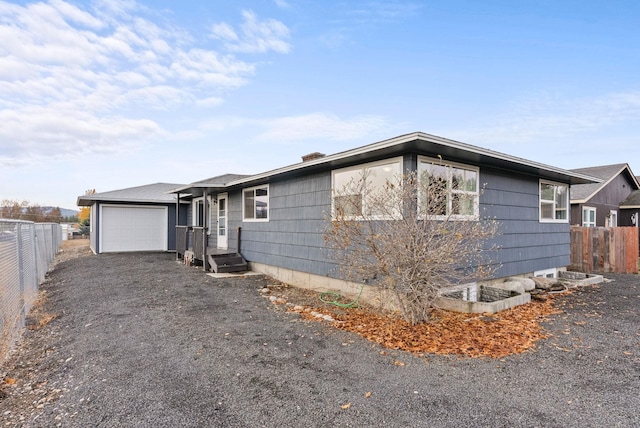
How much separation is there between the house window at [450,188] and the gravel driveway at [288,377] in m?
2.12

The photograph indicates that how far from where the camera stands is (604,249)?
1064 cm

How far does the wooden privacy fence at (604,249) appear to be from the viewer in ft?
33.6

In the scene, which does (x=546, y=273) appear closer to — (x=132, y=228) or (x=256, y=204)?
(x=256, y=204)

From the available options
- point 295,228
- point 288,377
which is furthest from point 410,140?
point 295,228

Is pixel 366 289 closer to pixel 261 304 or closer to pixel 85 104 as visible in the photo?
pixel 261 304

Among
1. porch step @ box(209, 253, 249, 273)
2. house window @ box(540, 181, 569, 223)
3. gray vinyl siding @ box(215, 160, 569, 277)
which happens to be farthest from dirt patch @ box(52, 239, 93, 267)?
house window @ box(540, 181, 569, 223)

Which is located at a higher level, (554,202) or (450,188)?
(450,188)

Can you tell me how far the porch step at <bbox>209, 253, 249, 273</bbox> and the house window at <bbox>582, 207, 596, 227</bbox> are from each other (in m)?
14.6

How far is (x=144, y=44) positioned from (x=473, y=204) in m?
9.24

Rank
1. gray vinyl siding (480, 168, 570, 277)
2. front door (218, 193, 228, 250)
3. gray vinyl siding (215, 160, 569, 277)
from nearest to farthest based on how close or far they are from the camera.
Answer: gray vinyl siding (480, 168, 570, 277) → gray vinyl siding (215, 160, 569, 277) → front door (218, 193, 228, 250)

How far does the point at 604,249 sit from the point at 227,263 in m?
12.0

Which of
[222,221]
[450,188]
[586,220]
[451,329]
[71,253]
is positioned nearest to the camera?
[451,329]

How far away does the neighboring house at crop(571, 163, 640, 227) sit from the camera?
14273mm

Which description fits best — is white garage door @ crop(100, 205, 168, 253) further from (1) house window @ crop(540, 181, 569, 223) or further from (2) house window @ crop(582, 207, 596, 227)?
(2) house window @ crop(582, 207, 596, 227)
